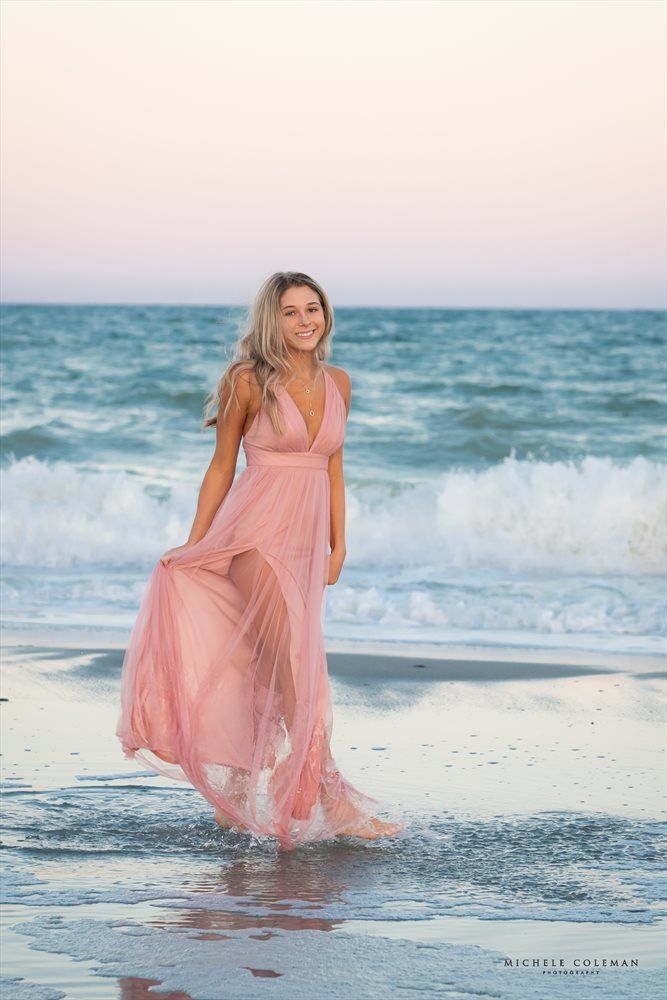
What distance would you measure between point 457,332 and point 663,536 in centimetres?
2514

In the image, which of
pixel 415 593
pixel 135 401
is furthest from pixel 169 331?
pixel 415 593

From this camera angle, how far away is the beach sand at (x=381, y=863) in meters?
3.58

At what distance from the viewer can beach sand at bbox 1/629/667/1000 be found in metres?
3.58

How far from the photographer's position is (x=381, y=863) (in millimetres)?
4555

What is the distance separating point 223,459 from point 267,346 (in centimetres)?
41

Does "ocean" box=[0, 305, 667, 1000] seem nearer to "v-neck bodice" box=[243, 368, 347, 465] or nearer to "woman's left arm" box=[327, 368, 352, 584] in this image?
"v-neck bodice" box=[243, 368, 347, 465]

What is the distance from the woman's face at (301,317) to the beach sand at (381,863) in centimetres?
170

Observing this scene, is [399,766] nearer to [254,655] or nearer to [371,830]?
[371,830]

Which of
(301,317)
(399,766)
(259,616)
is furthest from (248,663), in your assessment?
(301,317)

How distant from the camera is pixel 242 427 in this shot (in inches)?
193

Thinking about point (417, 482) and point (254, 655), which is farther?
point (417, 482)

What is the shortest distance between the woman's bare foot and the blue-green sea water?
8.20ft

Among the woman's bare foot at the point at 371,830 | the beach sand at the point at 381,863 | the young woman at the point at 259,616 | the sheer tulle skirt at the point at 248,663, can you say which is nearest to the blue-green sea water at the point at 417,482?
the young woman at the point at 259,616

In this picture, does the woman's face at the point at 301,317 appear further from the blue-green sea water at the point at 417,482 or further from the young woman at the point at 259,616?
the blue-green sea water at the point at 417,482
